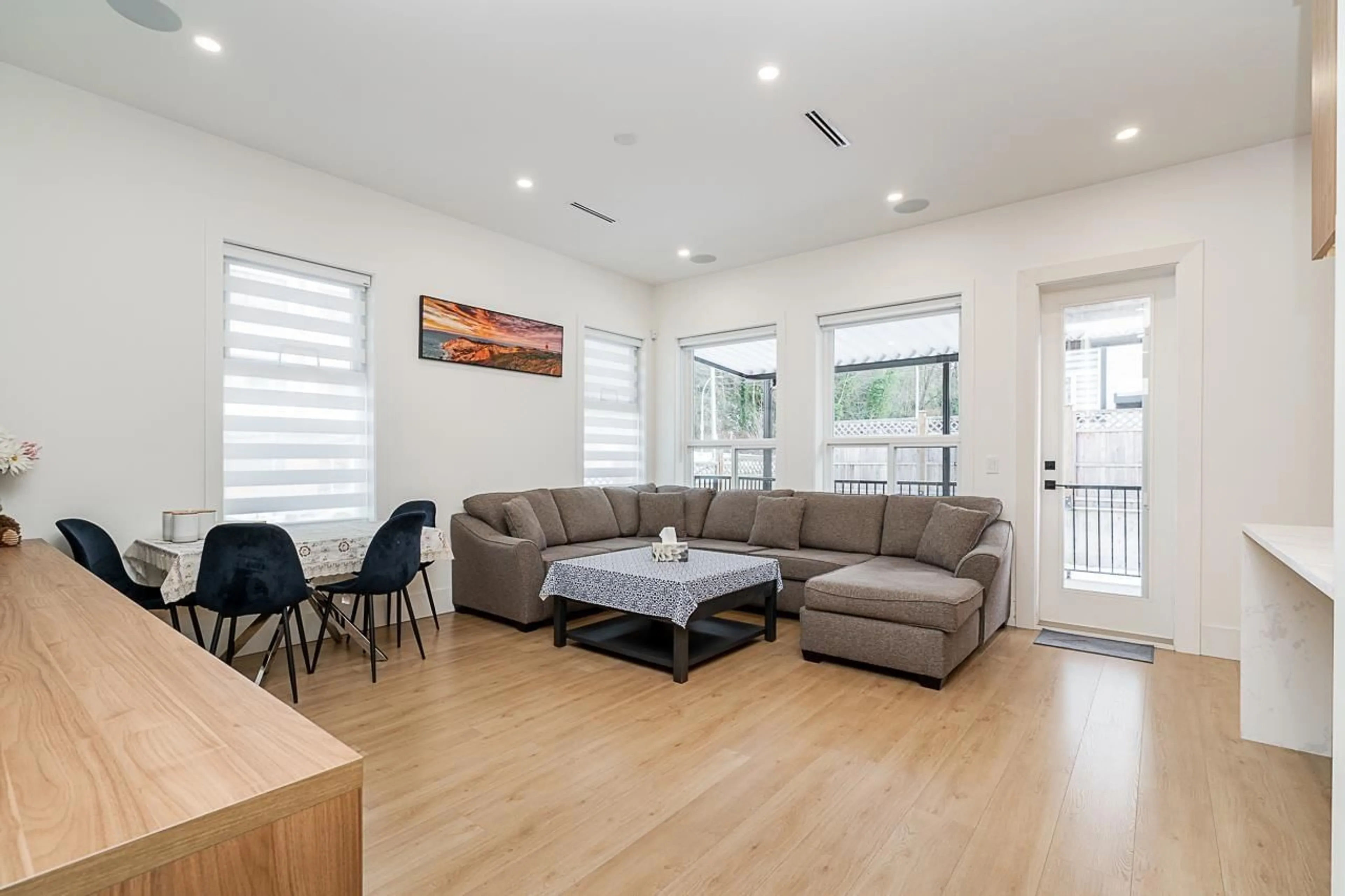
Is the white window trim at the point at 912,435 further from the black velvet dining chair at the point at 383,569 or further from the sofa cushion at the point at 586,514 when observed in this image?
the black velvet dining chair at the point at 383,569

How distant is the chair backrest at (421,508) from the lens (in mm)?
4188

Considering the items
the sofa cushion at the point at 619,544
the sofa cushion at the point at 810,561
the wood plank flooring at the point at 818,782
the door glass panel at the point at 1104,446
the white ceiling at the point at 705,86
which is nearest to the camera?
the wood plank flooring at the point at 818,782

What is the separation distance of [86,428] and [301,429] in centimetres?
102

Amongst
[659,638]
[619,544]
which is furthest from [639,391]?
[659,638]

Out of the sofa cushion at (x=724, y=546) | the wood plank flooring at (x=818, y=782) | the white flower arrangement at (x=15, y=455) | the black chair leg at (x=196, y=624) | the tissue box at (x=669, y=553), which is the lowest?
the wood plank flooring at (x=818, y=782)

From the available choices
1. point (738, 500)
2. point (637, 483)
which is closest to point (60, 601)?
point (738, 500)

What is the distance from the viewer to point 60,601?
5.15 ft

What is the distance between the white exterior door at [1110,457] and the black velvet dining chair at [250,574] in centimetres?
454

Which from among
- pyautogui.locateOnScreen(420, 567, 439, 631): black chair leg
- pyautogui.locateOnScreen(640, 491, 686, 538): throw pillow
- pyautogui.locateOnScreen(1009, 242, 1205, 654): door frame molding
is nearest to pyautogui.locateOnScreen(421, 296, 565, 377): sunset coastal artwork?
pyautogui.locateOnScreen(640, 491, 686, 538): throw pillow

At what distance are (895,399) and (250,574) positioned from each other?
4431 mm

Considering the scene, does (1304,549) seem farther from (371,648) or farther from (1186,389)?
(371,648)

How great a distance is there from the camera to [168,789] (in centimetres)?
63

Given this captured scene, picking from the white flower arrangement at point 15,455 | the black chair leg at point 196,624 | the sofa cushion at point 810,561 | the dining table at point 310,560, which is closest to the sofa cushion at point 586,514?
the dining table at point 310,560

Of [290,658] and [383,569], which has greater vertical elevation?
[383,569]
